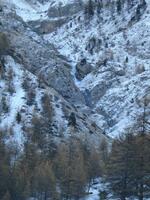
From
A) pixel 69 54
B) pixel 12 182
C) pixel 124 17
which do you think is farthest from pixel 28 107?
pixel 124 17

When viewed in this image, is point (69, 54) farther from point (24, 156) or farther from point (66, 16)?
point (24, 156)

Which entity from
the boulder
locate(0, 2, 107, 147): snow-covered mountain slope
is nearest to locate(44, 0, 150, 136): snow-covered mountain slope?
the boulder

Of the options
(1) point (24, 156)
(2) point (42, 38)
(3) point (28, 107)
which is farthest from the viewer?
(2) point (42, 38)

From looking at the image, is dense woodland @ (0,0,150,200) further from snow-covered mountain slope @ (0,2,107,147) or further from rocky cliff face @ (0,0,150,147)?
rocky cliff face @ (0,0,150,147)

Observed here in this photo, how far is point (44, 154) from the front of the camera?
10044 cm

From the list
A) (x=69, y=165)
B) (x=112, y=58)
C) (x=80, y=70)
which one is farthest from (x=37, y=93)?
(x=69, y=165)

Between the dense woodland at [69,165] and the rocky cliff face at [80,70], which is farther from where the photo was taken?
the rocky cliff face at [80,70]

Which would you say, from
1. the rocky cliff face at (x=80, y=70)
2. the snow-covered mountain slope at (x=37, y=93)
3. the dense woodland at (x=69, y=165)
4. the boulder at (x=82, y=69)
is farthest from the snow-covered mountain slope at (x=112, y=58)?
the dense woodland at (x=69, y=165)

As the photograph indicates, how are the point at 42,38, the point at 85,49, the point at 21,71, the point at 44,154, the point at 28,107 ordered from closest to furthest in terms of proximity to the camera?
1. the point at 44,154
2. the point at 28,107
3. the point at 21,71
4. the point at 85,49
5. the point at 42,38

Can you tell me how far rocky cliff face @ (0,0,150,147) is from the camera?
4697 inches

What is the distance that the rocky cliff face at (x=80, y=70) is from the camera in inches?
4697

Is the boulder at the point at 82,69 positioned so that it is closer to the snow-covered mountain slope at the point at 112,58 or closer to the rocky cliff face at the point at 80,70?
the rocky cliff face at the point at 80,70

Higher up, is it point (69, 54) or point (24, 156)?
point (69, 54)

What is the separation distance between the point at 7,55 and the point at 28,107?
917 inches
